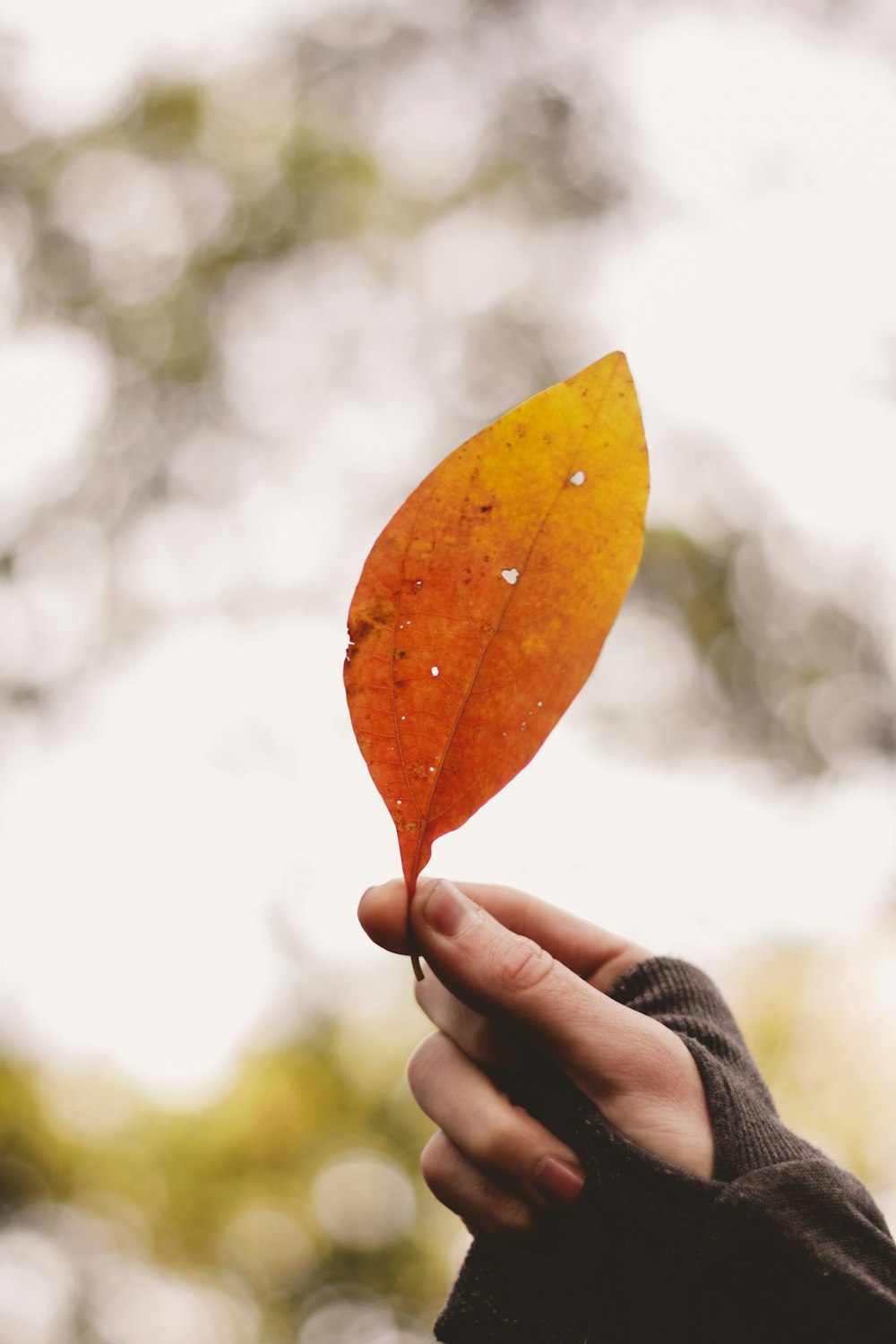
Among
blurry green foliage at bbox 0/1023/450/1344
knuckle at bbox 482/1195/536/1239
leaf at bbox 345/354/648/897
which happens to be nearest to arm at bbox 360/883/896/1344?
knuckle at bbox 482/1195/536/1239

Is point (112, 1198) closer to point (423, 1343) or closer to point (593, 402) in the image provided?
point (423, 1343)

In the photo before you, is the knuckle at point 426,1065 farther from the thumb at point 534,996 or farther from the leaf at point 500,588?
the leaf at point 500,588

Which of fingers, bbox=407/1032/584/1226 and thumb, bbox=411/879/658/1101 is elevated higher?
thumb, bbox=411/879/658/1101

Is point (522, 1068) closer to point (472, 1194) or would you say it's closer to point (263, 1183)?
point (472, 1194)

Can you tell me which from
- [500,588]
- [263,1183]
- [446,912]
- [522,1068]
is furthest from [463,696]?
[263,1183]

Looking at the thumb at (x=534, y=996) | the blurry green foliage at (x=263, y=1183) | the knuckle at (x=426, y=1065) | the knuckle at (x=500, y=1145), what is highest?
the thumb at (x=534, y=996)

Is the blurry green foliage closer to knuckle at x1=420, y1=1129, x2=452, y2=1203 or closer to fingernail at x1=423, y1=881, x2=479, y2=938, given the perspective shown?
knuckle at x1=420, y1=1129, x2=452, y2=1203

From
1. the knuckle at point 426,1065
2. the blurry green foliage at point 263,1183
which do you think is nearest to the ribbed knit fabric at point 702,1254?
the knuckle at point 426,1065
